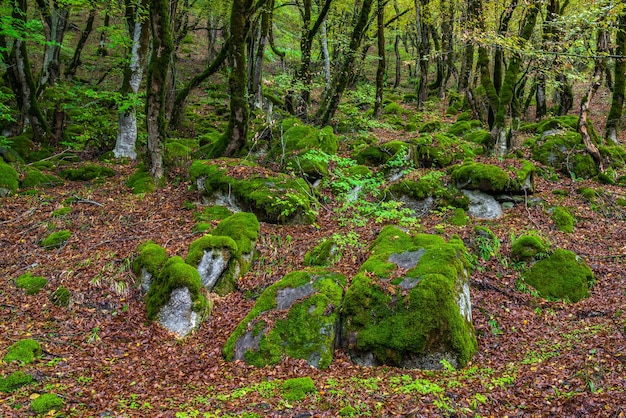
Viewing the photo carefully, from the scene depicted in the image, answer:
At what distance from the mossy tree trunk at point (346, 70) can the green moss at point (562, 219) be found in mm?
7471

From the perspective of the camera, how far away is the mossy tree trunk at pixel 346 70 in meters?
12.9

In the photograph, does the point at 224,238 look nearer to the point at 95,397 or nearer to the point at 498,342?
the point at 95,397

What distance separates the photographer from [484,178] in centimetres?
980

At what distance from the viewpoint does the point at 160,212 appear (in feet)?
30.7

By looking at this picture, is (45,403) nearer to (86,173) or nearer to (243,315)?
(243,315)

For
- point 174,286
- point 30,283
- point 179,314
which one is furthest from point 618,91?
point 30,283

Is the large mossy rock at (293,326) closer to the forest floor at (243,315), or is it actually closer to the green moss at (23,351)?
the forest floor at (243,315)

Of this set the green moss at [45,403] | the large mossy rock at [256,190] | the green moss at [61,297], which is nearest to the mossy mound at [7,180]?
the large mossy rock at [256,190]

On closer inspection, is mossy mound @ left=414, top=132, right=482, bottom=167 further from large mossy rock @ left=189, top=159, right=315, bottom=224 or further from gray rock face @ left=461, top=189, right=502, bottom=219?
large mossy rock @ left=189, top=159, right=315, bottom=224

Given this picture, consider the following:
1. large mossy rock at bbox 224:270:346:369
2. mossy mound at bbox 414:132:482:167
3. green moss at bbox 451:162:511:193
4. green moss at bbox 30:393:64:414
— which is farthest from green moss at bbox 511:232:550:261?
green moss at bbox 30:393:64:414

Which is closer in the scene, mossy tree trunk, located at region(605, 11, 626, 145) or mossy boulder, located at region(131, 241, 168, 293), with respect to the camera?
mossy boulder, located at region(131, 241, 168, 293)

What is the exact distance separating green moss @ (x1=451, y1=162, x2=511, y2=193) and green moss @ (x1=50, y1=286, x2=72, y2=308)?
28.6 feet

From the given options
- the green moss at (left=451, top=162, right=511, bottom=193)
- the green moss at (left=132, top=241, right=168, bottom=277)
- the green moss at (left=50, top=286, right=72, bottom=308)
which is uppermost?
the green moss at (left=451, top=162, right=511, bottom=193)

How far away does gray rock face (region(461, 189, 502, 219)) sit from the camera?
980 centimetres
